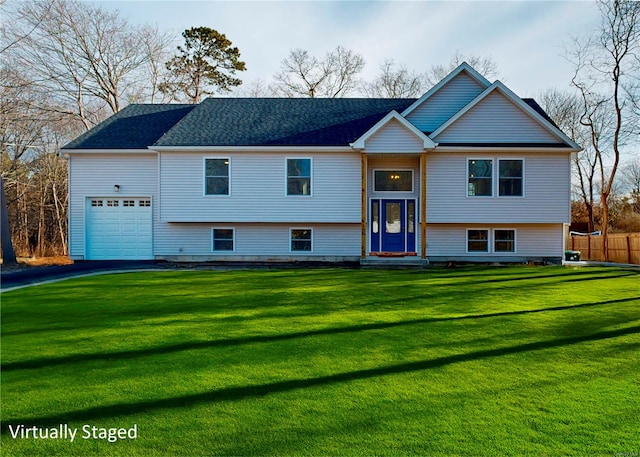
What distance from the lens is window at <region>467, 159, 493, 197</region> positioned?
1639cm

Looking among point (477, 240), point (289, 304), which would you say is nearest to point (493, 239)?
point (477, 240)

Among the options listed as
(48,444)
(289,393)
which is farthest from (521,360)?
(48,444)

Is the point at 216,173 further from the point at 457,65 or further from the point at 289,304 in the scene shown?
the point at 457,65

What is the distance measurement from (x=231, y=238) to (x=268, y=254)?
1656 mm

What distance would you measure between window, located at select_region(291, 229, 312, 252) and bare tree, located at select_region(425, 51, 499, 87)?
25.6m

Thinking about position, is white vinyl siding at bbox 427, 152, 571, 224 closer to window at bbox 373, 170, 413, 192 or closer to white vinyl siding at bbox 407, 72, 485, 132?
window at bbox 373, 170, 413, 192

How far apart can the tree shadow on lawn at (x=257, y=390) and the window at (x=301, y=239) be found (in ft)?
39.0

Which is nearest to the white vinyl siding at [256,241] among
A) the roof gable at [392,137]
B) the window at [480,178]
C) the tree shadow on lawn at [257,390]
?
the roof gable at [392,137]

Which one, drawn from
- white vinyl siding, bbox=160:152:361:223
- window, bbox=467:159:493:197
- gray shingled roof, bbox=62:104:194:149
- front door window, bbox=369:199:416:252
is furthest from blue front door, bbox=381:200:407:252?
gray shingled roof, bbox=62:104:194:149

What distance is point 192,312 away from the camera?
7789 mm

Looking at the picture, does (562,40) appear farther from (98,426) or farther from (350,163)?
(98,426)

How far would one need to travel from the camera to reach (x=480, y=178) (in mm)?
16406

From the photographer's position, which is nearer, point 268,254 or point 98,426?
point 98,426

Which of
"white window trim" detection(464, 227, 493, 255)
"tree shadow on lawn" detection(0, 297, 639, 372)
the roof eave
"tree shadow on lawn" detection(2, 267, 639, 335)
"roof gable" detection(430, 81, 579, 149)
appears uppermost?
"roof gable" detection(430, 81, 579, 149)
